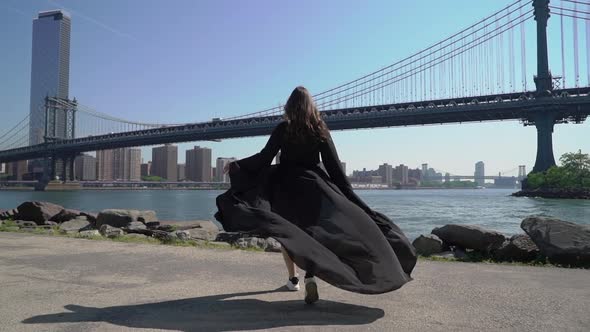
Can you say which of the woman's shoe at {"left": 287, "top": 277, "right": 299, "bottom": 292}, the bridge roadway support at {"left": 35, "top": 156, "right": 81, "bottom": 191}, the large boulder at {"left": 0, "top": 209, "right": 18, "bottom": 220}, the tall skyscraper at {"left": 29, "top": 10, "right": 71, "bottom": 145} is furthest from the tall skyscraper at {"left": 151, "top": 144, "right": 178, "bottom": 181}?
the woman's shoe at {"left": 287, "top": 277, "right": 299, "bottom": 292}

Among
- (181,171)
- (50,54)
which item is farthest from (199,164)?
(50,54)

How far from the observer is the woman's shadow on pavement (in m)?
2.55

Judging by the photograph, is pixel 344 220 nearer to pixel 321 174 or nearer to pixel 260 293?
pixel 321 174

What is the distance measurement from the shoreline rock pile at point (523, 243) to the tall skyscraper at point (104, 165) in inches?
4872

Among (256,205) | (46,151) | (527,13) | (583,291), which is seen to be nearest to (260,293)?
(256,205)

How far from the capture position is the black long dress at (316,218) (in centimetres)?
273

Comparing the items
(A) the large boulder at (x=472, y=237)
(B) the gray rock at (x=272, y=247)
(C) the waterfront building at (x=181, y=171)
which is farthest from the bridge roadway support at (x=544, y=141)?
(C) the waterfront building at (x=181, y=171)

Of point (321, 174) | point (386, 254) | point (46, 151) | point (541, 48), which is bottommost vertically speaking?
point (386, 254)

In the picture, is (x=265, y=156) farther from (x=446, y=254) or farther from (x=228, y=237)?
(x=228, y=237)

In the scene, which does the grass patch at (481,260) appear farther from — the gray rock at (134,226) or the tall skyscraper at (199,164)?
the tall skyscraper at (199,164)

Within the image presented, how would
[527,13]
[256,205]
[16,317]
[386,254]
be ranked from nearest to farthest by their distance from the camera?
[16,317], [386,254], [256,205], [527,13]

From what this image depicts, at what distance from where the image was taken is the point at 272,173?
3.29m

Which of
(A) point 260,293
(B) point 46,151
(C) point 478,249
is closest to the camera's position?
(A) point 260,293

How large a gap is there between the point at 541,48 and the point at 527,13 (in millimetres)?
7598
